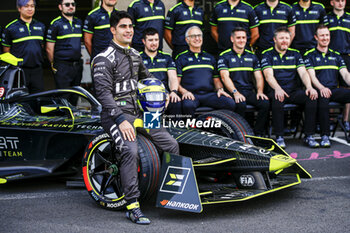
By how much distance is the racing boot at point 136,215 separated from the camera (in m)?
4.36

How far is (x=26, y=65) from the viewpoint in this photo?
25.6 feet

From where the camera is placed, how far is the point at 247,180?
480cm

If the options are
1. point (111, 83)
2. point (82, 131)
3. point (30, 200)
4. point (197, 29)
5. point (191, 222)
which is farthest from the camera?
point (197, 29)

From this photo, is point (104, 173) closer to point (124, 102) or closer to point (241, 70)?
point (124, 102)

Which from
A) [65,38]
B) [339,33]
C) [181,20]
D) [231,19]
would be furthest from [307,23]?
[65,38]

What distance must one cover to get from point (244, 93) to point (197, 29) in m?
1.24

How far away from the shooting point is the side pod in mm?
4344

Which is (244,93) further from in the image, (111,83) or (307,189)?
(111,83)

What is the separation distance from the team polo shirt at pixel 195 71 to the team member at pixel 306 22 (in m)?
1.81

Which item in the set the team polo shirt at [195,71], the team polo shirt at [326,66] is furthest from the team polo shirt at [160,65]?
the team polo shirt at [326,66]

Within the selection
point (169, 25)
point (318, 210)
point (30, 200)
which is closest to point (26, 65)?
point (169, 25)

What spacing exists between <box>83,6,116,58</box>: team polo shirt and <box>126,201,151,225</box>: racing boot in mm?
3980

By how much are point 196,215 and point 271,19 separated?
473cm

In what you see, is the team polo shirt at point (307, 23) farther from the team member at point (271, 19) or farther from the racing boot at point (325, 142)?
the racing boot at point (325, 142)
